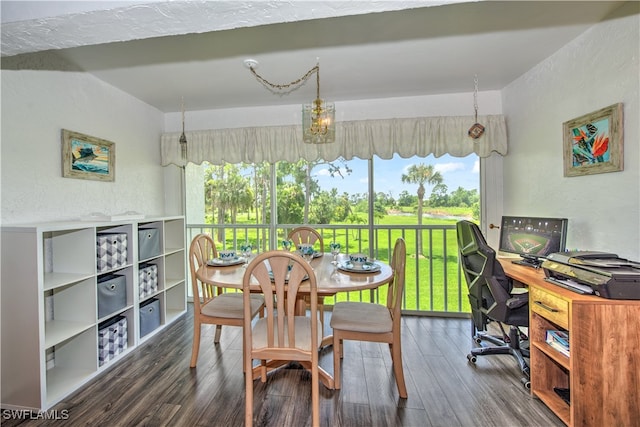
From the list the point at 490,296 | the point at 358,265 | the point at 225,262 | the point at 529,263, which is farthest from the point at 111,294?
the point at 529,263

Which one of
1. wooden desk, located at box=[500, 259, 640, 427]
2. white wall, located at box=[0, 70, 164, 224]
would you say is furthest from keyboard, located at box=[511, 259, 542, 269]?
white wall, located at box=[0, 70, 164, 224]

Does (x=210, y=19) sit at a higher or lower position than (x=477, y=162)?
higher

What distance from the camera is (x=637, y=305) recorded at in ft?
4.61

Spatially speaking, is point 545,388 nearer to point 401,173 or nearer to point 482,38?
point 401,173

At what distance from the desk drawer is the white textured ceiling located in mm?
1631

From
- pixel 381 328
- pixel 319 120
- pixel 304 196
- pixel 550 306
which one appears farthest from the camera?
pixel 304 196

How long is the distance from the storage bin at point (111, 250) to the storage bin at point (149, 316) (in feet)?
1.70

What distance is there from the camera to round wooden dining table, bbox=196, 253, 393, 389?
166cm

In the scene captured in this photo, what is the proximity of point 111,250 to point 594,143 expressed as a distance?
3.64 metres

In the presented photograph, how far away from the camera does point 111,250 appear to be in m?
2.24

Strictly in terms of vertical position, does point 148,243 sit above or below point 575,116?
below

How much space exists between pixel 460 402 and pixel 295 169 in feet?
8.84

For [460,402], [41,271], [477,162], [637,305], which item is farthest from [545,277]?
[41,271]

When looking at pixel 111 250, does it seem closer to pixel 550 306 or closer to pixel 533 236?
pixel 550 306
